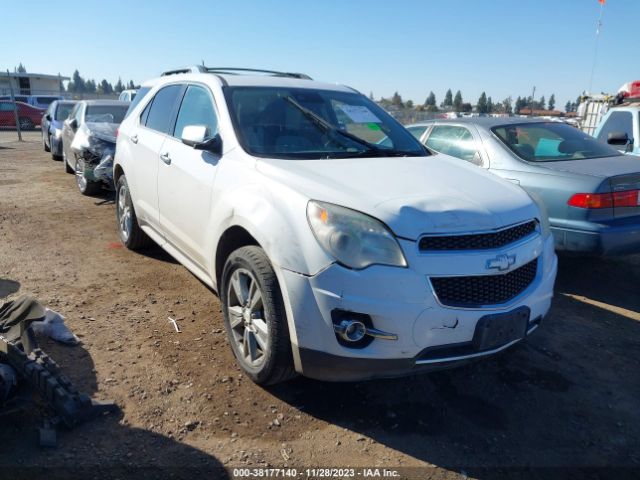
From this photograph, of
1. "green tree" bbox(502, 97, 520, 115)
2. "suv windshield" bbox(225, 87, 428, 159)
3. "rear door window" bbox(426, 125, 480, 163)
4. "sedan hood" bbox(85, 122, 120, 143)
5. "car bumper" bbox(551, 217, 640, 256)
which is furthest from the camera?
"green tree" bbox(502, 97, 520, 115)

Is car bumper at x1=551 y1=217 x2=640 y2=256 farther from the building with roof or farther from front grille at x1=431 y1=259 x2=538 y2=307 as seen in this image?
the building with roof

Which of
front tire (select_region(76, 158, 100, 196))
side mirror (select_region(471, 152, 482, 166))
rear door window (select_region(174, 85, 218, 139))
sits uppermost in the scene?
rear door window (select_region(174, 85, 218, 139))

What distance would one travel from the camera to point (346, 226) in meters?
2.64

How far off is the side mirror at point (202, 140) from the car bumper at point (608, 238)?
3.18m

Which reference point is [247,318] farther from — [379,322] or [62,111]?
[62,111]

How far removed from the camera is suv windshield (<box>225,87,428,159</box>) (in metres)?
3.62

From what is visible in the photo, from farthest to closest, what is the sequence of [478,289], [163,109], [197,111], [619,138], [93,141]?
[93,141]
[619,138]
[163,109]
[197,111]
[478,289]

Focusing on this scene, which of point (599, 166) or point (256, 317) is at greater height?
point (599, 166)

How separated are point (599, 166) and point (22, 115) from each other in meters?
29.5

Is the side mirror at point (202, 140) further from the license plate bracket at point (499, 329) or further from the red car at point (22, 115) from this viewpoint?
the red car at point (22, 115)

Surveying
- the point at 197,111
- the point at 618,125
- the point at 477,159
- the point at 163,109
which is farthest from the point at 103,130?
the point at 618,125

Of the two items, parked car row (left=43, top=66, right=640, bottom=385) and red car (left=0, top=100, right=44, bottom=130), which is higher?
parked car row (left=43, top=66, right=640, bottom=385)

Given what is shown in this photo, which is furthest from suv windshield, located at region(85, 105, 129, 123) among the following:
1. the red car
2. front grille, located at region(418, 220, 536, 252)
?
the red car

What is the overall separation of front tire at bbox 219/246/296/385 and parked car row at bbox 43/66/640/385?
1 cm
